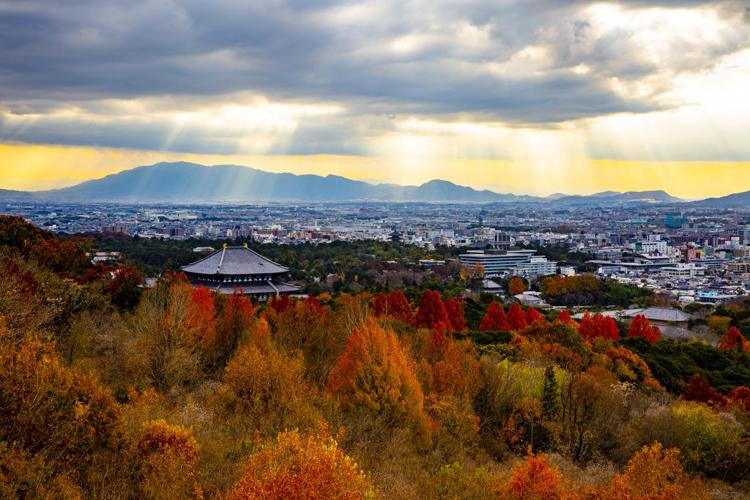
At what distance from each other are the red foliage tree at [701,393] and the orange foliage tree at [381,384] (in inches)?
473

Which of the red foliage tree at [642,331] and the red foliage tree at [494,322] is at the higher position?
the red foliage tree at [494,322]

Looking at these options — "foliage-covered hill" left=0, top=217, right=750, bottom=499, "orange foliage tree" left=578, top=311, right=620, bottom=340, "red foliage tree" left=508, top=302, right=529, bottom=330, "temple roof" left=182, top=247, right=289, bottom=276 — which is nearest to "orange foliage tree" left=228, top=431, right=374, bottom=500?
"foliage-covered hill" left=0, top=217, right=750, bottom=499

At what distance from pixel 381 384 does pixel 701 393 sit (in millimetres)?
13425

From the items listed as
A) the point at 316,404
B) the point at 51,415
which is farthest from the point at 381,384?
the point at 51,415

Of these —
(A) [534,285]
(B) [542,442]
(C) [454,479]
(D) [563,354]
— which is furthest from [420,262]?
(C) [454,479]

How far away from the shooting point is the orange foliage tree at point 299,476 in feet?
31.1

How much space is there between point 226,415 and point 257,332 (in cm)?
647

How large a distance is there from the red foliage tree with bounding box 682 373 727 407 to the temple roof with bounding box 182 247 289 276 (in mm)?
26705

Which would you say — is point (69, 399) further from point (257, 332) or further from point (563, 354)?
point (563, 354)

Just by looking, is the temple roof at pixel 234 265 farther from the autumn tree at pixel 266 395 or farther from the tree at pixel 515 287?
the autumn tree at pixel 266 395

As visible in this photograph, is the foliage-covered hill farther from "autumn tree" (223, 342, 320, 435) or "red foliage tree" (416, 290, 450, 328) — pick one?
"red foliage tree" (416, 290, 450, 328)

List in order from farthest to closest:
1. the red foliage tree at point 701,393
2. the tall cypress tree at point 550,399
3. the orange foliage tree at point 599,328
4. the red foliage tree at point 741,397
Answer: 1. the orange foliage tree at point 599,328
2. the red foliage tree at point 701,393
3. the red foliage tree at point 741,397
4. the tall cypress tree at point 550,399

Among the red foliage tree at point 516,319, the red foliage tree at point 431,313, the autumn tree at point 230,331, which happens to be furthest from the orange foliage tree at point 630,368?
the autumn tree at point 230,331

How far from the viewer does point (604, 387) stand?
873 inches
